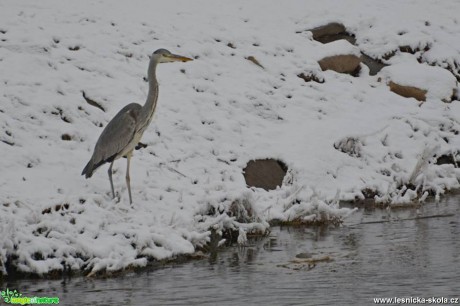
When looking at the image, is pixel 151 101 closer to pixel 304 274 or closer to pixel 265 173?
pixel 265 173

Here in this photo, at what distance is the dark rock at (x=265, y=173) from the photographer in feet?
37.9

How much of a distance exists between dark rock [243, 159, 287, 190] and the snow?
0.14 metres

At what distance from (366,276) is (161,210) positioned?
118 inches

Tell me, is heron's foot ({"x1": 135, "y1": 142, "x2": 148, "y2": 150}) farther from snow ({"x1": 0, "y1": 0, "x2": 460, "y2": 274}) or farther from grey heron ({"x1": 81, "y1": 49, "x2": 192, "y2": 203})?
grey heron ({"x1": 81, "y1": 49, "x2": 192, "y2": 203})

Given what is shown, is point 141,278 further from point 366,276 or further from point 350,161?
point 350,161

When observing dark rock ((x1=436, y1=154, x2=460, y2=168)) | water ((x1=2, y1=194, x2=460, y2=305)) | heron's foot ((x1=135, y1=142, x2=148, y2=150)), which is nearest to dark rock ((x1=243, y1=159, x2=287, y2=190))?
water ((x1=2, y1=194, x2=460, y2=305))

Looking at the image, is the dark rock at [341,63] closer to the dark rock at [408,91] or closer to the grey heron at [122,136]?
the dark rock at [408,91]

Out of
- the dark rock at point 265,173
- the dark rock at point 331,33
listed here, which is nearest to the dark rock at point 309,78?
the dark rock at point 331,33

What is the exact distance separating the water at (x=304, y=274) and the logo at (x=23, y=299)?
0.12 m

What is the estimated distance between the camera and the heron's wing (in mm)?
10039

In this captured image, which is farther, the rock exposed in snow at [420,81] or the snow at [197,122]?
the rock exposed in snow at [420,81]

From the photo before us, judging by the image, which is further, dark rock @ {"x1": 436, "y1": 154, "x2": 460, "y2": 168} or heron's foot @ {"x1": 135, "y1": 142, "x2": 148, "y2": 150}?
dark rock @ {"x1": 436, "y1": 154, "x2": 460, "y2": 168}

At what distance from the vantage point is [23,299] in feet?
23.8

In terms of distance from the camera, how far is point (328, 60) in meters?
15.9
